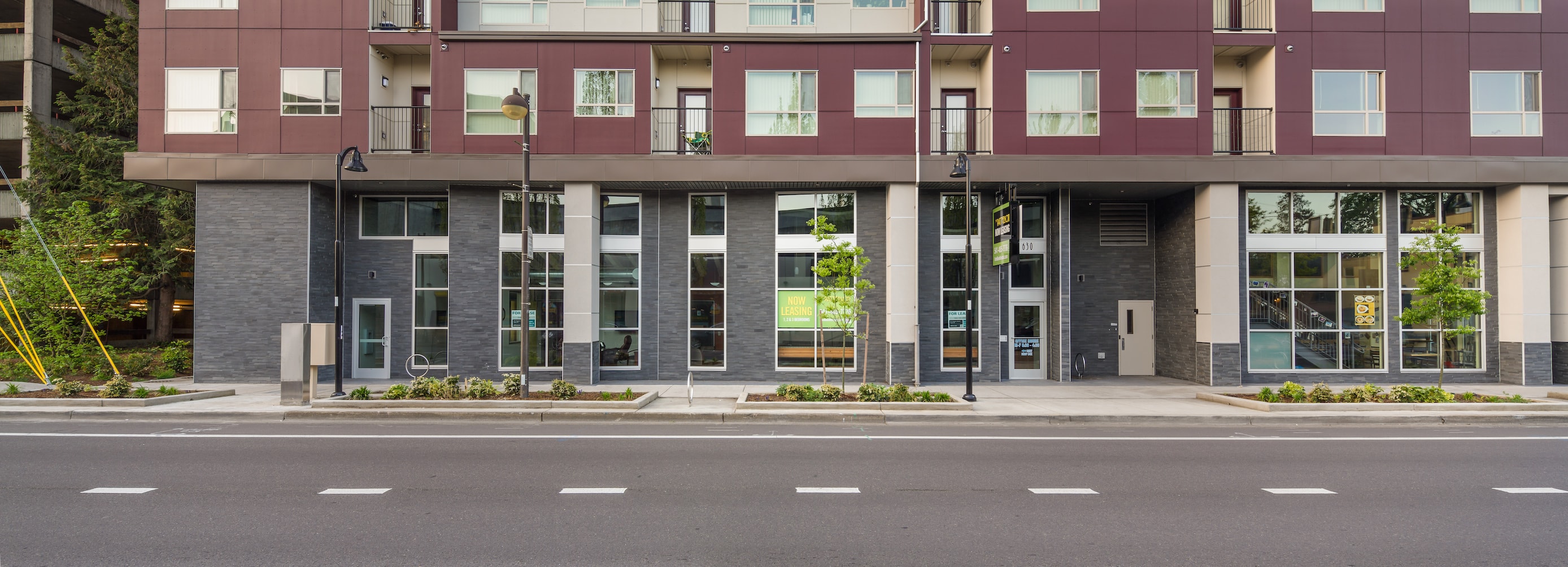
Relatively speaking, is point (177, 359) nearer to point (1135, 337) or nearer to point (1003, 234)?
point (1003, 234)

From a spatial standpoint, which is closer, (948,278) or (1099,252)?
(948,278)

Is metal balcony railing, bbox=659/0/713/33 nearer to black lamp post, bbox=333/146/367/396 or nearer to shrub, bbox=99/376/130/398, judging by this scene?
black lamp post, bbox=333/146/367/396

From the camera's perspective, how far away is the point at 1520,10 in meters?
17.4

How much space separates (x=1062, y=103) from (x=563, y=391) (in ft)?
45.4

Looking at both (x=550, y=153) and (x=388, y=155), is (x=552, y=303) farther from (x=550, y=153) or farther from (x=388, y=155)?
(x=388, y=155)

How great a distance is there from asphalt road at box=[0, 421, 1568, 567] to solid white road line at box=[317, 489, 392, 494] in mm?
126

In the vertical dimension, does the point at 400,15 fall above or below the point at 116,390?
above

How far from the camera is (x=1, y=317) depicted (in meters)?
17.2

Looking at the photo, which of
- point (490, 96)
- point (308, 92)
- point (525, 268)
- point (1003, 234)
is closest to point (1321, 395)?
point (1003, 234)

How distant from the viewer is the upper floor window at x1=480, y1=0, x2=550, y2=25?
17.8 meters

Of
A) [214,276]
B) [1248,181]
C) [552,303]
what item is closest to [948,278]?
[1248,181]

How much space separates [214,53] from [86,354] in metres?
8.22

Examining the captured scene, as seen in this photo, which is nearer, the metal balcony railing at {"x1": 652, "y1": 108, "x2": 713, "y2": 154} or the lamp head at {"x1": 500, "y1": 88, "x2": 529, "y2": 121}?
the lamp head at {"x1": 500, "y1": 88, "x2": 529, "y2": 121}

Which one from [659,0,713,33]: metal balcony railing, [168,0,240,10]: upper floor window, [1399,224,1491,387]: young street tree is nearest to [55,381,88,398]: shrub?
[168,0,240,10]: upper floor window
